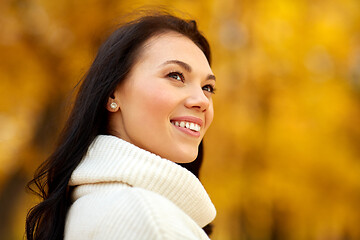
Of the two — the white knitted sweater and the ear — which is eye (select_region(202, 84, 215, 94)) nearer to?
the ear

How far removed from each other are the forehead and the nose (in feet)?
0.36

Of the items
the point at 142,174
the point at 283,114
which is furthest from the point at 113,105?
the point at 283,114

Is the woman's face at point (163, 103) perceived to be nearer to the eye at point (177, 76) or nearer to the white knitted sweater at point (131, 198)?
the eye at point (177, 76)

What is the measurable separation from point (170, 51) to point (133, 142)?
1.32 feet

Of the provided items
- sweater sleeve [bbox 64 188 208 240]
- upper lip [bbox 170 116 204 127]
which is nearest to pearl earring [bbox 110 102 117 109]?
upper lip [bbox 170 116 204 127]

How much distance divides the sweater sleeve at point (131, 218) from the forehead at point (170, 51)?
23.4 inches

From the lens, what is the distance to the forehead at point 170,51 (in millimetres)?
1717

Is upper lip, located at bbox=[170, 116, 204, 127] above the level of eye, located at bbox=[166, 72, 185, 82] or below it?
below

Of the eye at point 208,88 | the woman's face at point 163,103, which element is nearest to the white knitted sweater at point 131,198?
the woman's face at point 163,103

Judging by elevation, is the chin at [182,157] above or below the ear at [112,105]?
below

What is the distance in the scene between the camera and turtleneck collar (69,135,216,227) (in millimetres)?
1425

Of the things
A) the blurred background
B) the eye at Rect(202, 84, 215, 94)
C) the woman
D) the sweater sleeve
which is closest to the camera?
the sweater sleeve

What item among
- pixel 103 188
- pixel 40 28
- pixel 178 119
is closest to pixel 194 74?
pixel 178 119

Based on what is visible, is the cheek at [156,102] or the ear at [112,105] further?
the ear at [112,105]
